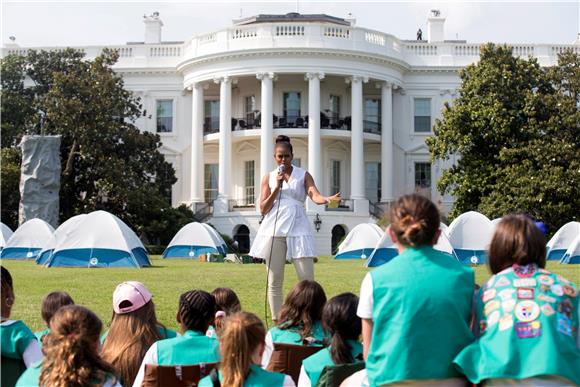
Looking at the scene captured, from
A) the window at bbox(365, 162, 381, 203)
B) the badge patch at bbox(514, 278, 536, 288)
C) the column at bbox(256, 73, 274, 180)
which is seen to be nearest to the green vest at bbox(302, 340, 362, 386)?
the badge patch at bbox(514, 278, 536, 288)

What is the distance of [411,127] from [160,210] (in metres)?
16.9

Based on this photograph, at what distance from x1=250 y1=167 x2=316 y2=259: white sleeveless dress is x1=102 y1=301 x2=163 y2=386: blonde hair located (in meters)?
2.72

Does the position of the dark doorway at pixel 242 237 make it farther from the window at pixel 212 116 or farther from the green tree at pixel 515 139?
the green tree at pixel 515 139

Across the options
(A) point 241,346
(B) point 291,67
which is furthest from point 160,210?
(A) point 241,346

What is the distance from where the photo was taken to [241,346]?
361cm

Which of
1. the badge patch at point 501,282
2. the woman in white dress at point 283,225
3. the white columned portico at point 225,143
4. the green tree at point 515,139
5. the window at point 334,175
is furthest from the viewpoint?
the window at point 334,175

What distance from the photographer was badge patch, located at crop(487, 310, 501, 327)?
11.3 feet

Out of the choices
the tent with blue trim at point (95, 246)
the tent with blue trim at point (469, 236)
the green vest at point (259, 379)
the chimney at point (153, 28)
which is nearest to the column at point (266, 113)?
the chimney at point (153, 28)

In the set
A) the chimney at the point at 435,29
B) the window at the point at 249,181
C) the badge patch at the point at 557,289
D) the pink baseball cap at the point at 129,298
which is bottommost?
the pink baseball cap at the point at 129,298

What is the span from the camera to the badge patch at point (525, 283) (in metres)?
3.43

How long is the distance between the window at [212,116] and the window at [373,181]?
A: 9.20 meters

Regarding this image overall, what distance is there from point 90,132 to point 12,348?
102ft

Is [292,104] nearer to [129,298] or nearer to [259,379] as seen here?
[129,298]

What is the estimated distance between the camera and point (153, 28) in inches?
1957
